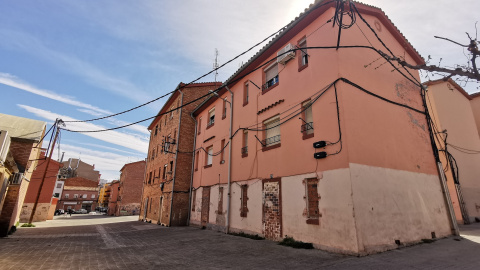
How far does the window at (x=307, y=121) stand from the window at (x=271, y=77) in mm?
2624

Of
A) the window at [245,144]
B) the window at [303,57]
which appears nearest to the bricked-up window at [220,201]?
the window at [245,144]

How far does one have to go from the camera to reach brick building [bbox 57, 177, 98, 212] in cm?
5900

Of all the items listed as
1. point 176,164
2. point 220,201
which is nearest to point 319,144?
point 220,201

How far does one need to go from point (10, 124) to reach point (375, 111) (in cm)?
1718

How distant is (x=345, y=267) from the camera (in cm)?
539

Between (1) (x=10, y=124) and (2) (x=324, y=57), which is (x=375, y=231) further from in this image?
(1) (x=10, y=124)

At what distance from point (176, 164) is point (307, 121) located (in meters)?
12.1

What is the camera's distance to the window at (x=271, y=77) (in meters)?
11.5

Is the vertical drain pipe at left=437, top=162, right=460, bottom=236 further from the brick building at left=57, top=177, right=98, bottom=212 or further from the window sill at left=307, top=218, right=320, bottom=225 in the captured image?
the brick building at left=57, top=177, right=98, bottom=212

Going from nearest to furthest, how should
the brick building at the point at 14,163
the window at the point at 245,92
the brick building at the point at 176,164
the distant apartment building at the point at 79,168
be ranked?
the brick building at the point at 14,163 → the window at the point at 245,92 → the brick building at the point at 176,164 → the distant apartment building at the point at 79,168

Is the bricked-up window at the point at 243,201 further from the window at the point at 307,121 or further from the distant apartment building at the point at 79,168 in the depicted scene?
the distant apartment building at the point at 79,168

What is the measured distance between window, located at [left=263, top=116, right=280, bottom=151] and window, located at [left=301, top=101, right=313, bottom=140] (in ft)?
5.15

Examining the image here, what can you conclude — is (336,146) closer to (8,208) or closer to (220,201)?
(220,201)

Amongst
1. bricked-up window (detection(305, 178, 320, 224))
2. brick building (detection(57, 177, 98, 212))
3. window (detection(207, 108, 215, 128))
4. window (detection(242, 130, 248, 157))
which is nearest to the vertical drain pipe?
bricked-up window (detection(305, 178, 320, 224))
